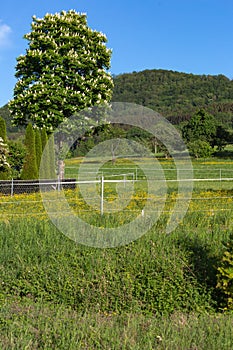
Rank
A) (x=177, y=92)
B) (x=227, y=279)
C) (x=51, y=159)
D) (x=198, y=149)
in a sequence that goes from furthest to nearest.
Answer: (x=177, y=92) < (x=198, y=149) < (x=51, y=159) < (x=227, y=279)

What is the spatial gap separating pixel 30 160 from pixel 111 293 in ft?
47.6

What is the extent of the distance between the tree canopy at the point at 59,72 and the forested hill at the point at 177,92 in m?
29.8

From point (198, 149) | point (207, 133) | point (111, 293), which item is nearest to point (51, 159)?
point (111, 293)

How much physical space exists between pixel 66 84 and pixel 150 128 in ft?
32.4

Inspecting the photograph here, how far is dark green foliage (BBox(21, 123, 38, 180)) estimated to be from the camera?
1872 centimetres

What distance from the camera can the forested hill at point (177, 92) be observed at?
2288 inches

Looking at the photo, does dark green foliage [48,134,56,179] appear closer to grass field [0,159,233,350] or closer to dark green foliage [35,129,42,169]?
dark green foliage [35,129,42,169]

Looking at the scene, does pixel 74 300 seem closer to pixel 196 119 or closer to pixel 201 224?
pixel 201 224

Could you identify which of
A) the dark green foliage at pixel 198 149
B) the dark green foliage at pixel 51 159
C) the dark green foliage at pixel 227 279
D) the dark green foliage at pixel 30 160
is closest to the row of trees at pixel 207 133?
the dark green foliage at pixel 198 149

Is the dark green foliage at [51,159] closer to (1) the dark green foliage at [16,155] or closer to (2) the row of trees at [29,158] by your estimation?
(2) the row of trees at [29,158]

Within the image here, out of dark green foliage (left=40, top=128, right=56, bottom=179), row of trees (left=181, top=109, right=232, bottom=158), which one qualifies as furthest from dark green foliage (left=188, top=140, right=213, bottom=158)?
dark green foliage (left=40, top=128, right=56, bottom=179)

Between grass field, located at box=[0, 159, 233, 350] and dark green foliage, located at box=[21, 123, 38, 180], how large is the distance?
1194 cm

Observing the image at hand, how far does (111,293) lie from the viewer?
5035 mm

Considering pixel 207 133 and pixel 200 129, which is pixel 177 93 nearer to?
pixel 200 129
